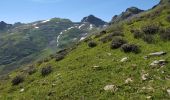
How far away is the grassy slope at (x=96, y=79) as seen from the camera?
78.6 feet

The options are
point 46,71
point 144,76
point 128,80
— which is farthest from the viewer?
point 46,71

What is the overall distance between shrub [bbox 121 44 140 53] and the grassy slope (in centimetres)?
55

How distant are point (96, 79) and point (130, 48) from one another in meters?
7.78

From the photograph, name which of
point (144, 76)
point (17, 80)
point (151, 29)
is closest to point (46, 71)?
point (17, 80)

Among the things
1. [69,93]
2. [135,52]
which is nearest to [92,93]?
[69,93]

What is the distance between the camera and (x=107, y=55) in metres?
34.3

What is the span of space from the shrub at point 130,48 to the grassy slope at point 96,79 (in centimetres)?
55

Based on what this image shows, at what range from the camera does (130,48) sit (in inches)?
1329

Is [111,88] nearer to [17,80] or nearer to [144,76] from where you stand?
[144,76]

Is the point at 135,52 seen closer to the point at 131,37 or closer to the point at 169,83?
the point at 131,37

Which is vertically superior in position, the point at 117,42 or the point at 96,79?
the point at 117,42

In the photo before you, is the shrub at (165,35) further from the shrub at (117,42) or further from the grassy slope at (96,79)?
the shrub at (117,42)

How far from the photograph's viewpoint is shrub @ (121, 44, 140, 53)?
3321cm

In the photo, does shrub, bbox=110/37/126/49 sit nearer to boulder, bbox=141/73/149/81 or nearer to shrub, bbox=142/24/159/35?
shrub, bbox=142/24/159/35
